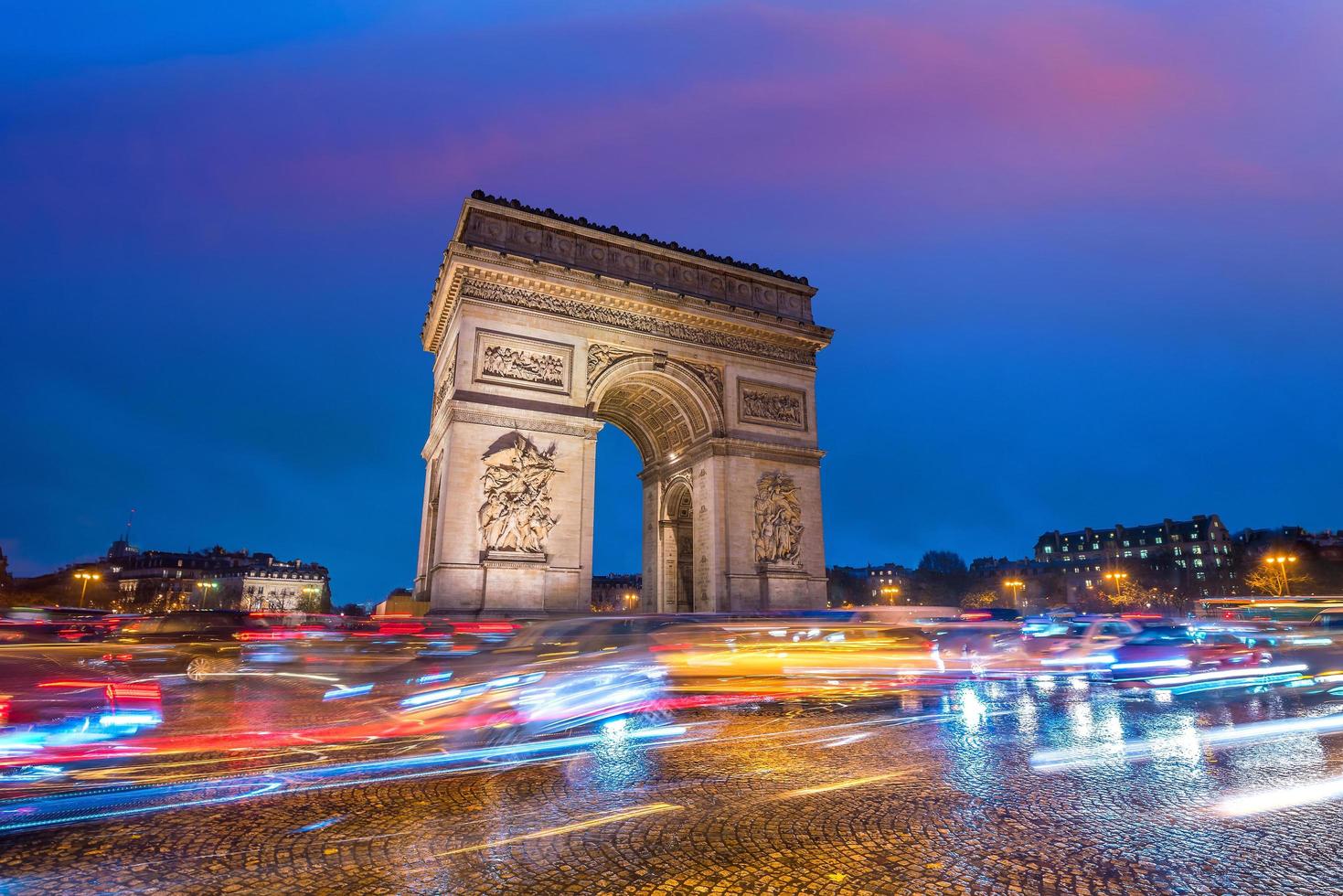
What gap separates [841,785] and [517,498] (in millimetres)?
17184

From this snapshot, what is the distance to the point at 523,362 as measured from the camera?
904 inches

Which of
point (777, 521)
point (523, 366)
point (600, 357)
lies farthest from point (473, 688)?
point (777, 521)

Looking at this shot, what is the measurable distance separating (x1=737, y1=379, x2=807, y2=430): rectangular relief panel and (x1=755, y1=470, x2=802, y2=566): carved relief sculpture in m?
2.18

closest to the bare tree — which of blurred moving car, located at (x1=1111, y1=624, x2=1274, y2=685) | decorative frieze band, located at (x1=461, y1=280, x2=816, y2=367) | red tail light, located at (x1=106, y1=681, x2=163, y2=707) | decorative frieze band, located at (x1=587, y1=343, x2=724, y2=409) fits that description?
decorative frieze band, located at (x1=461, y1=280, x2=816, y2=367)

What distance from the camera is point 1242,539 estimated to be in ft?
306

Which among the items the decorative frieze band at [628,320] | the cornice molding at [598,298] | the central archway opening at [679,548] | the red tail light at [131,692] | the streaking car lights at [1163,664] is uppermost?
the cornice molding at [598,298]

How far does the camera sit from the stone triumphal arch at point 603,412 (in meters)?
21.4

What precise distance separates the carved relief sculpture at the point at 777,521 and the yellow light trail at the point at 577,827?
2018cm

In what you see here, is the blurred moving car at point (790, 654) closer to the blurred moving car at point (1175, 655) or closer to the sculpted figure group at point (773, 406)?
the blurred moving car at point (1175, 655)

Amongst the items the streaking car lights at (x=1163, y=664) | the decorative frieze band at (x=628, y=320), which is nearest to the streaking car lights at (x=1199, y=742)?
the streaking car lights at (x=1163, y=664)

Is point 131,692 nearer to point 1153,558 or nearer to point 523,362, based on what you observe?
point 523,362

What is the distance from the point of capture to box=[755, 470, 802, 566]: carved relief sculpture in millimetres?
24984

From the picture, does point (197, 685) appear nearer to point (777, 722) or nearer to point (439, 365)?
point (777, 722)

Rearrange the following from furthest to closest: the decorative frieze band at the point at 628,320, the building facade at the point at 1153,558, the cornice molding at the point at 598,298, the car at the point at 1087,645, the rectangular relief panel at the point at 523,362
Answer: the building facade at the point at 1153,558, the decorative frieze band at the point at 628,320, the cornice molding at the point at 598,298, the rectangular relief panel at the point at 523,362, the car at the point at 1087,645
